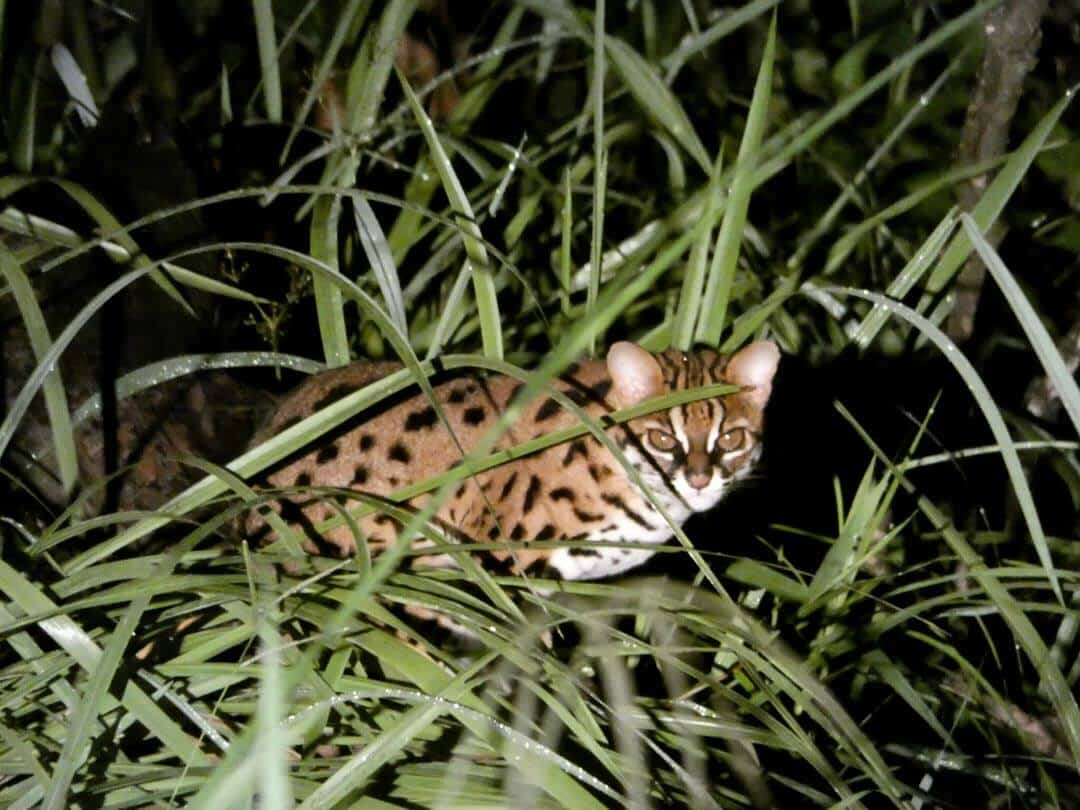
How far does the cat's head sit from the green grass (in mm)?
173

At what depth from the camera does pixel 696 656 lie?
2.84m

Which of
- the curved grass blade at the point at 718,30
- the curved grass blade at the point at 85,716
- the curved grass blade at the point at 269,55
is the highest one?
the curved grass blade at the point at 269,55

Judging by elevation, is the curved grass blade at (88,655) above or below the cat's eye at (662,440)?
above

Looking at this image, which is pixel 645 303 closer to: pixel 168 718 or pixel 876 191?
pixel 876 191

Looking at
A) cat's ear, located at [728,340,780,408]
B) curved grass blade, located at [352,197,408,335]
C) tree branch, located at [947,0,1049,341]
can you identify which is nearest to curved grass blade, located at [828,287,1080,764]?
cat's ear, located at [728,340,780,408]

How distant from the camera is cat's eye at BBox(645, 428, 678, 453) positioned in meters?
2.80

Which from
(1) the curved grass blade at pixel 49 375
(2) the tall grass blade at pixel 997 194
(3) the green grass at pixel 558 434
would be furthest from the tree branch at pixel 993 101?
(1) the curved grass blade at pixel 49 375

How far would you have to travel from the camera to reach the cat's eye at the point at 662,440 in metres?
2.80

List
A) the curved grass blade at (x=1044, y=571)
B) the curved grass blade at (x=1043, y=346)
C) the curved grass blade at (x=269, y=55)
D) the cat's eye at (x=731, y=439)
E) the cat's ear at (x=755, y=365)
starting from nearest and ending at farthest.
Answer: the curved grass blade at (x=1043, y=346), the curved grass blade at (x=1044, y=571), the cat's ear at (x=755, y=365), the cat's eye at (x=731, y=439), the curved grass blade at (x=269, y=55)

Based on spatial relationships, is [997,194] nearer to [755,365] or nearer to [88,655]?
[755,365]

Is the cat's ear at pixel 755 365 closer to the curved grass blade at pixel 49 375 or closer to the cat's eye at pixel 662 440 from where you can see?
the cat's eye at pixel 662 440

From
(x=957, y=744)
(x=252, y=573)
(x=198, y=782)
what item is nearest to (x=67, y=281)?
(x=252, y=573)

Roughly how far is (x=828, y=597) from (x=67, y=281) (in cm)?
173

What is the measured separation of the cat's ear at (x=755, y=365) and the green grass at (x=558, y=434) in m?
0.20
